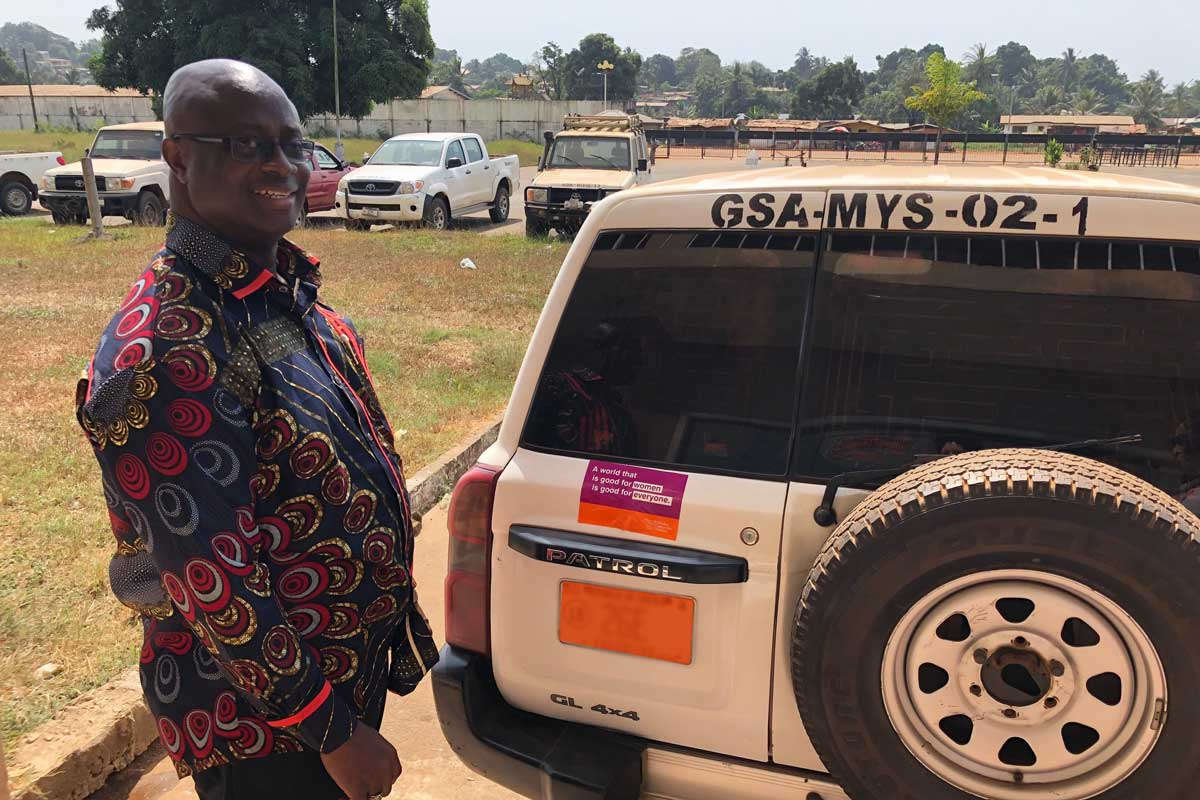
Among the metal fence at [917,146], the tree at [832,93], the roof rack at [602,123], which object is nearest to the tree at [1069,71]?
the tree at [832,93]

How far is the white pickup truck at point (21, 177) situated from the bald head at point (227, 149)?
1919 centimetres

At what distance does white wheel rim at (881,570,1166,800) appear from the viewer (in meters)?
1.60

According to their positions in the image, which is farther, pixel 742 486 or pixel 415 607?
pixel 415 607

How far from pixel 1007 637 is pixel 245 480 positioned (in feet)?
4.51

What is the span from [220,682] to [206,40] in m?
35.3

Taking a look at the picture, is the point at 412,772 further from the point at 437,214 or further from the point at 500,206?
the point at 500,206

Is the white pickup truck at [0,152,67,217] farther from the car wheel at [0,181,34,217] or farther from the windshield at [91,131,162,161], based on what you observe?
the windshield at [91,131,162,161]

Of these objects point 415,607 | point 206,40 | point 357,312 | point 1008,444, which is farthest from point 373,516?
point 206,40

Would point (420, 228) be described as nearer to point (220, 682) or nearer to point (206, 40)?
point (220, 682)

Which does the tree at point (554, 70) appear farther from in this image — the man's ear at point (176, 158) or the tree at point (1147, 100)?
the man's ear at point (176, 158)

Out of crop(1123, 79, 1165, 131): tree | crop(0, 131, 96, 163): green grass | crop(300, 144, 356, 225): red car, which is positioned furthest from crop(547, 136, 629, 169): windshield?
crop(1123, 79, 1165, 131): tree

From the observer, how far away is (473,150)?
17.6 metres

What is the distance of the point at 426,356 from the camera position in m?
7.72

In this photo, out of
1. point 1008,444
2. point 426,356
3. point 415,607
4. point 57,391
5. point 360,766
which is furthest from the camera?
point 426,356
